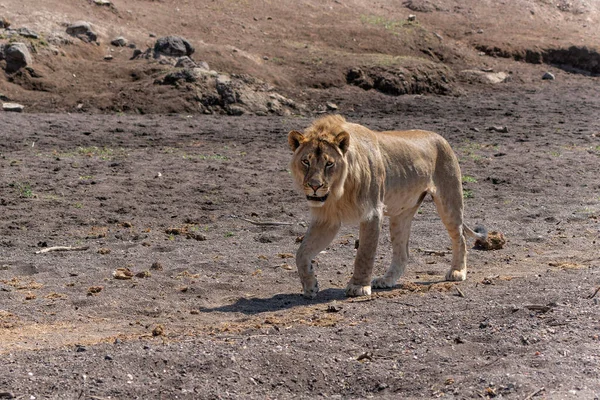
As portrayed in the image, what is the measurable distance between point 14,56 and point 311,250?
13399 millimetres

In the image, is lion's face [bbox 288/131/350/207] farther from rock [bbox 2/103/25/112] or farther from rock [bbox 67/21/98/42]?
rock [bbox 67/21/98/42]

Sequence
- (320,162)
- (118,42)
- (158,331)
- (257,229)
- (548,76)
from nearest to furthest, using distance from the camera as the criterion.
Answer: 1. (158,331)
2. (320,162)
3. (257,229)
4. (118,42)
5. (548,76)

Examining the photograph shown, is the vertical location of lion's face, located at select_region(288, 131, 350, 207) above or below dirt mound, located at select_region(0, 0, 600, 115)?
above

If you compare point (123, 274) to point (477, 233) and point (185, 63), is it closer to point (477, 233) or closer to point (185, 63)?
point (477, 233)

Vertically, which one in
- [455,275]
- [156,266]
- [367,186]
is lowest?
[156,266]

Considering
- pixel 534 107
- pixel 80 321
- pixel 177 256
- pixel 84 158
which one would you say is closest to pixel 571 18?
pixel 534 107

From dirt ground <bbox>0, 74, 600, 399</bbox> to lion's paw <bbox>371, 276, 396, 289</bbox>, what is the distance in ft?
0.75

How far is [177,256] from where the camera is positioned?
391 inches

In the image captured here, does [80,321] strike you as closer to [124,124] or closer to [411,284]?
[411,284]

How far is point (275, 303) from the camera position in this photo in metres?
8.03

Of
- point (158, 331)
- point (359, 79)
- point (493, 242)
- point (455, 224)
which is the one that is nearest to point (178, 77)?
point (359, 79)

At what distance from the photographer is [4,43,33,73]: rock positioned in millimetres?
19469

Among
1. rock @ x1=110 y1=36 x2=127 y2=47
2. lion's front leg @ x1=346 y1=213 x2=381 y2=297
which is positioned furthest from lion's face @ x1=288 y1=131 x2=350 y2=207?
rock @ x1=110 y1=36 x2=127 y2=47

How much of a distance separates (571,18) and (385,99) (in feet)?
60.9
